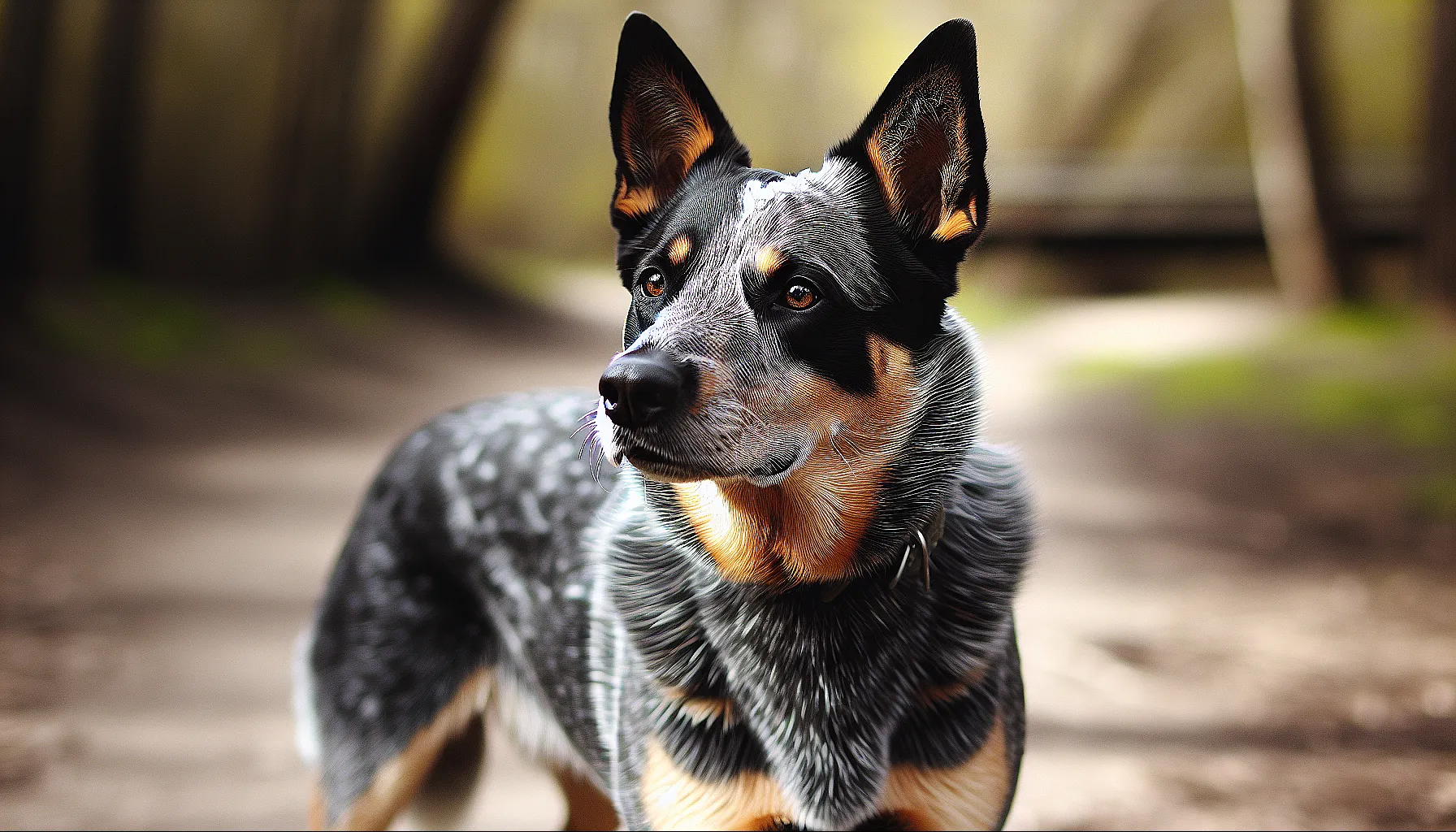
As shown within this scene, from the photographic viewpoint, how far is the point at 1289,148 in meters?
9.60

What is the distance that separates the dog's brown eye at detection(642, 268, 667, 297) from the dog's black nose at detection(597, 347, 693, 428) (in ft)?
0.95

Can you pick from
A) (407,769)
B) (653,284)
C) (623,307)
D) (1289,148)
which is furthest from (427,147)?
(653,284)

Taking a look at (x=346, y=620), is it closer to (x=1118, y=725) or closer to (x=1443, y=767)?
(x=1118, y=725)

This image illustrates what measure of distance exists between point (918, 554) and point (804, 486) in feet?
0.80

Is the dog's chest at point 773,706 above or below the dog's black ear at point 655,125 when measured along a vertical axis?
below

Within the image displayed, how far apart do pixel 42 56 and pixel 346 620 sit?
6881 millimetres

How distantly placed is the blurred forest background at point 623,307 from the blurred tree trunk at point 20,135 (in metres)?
0.02

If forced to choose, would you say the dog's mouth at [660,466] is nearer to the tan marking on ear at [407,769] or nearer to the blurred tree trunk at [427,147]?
the tan marking on ear at [407,769]

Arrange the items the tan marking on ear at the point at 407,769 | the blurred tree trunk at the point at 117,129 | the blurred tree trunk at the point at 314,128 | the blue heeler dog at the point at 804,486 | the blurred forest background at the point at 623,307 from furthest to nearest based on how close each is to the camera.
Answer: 1. the blurred tree trunk at the point at 314,128
2. the blurred tree trunk at the point at 117,129
3. the blurred forest background at the point at 623,307
4. the tan marking on ear at the point at 407,769
5. the blue heeler dog at the point at 804,486

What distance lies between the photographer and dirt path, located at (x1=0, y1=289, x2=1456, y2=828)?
3391mm

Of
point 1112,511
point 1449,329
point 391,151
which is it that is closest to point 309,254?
point 391,151

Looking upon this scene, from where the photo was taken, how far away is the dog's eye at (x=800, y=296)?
6.07ft

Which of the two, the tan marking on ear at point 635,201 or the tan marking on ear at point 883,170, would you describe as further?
the tan marking on ear at point 635,201

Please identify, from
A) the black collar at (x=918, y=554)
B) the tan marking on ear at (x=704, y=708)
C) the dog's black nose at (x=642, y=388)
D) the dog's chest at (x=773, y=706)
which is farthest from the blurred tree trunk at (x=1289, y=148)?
the dog's black nose at (x=642, y=388)
